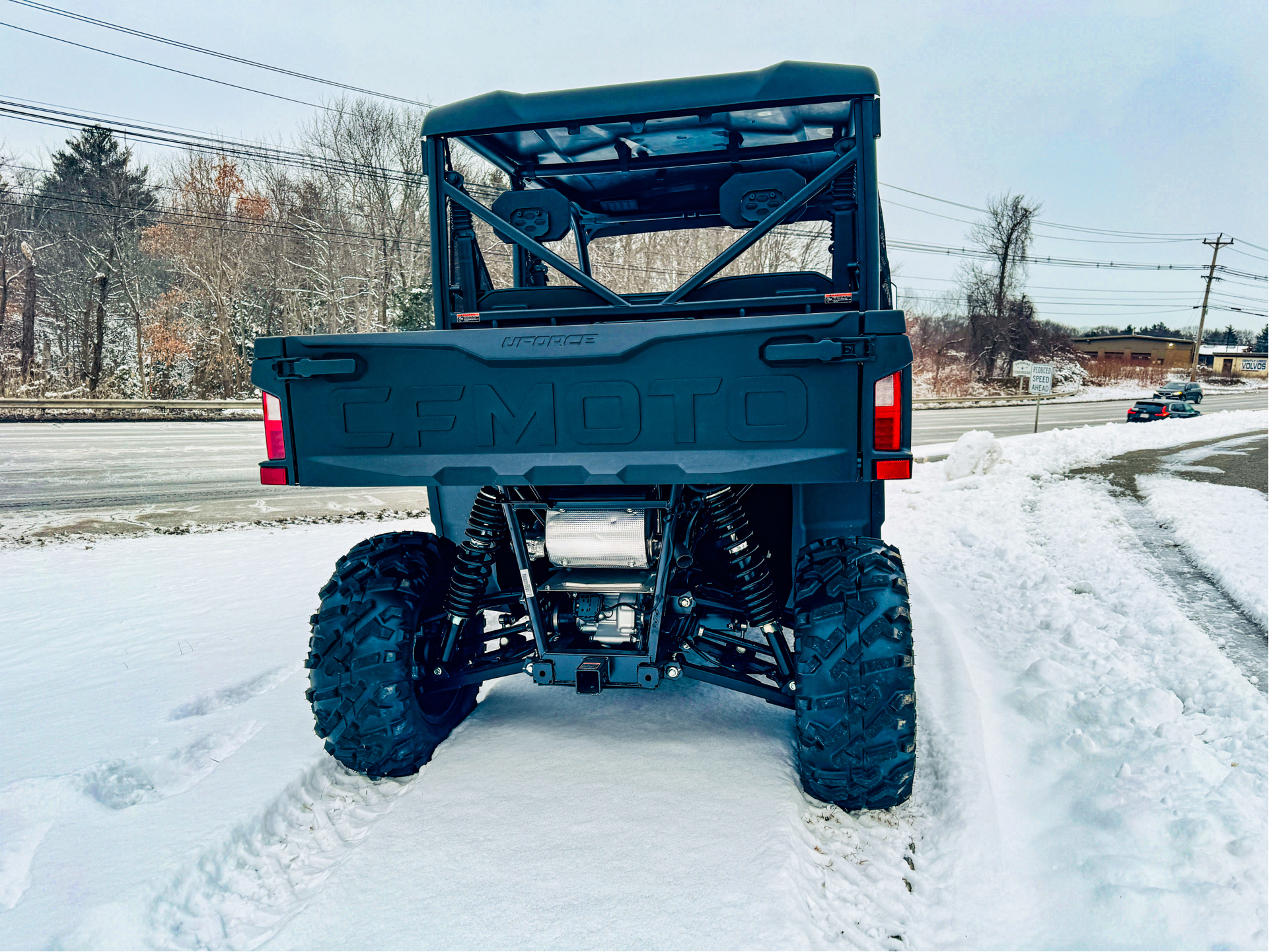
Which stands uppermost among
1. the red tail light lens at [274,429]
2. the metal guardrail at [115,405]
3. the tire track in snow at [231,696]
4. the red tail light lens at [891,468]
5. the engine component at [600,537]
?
the metal guardrail at [115,405]

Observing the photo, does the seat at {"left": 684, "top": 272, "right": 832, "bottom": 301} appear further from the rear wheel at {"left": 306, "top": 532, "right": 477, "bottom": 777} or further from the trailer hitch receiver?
the rear wheel at {"left": 306, "top": 532, "right": 477, "bottom": 777}

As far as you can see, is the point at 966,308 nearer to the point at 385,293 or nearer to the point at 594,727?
the point at 385,293

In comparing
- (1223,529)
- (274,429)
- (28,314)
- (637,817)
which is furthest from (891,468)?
(28,314)

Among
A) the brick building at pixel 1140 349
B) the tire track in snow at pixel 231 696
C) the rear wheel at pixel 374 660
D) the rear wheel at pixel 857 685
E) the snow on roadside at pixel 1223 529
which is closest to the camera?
the rear wheel at pixel 857 685

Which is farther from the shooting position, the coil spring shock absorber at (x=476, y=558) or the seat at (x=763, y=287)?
the seat at (x=763, y=287)

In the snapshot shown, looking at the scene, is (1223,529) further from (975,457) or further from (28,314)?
(28,314)

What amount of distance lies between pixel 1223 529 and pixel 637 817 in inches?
299

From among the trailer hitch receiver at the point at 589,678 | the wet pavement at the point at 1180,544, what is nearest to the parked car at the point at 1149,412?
the wet pavement at the point at 1180,544

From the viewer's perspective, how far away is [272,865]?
2.34 m

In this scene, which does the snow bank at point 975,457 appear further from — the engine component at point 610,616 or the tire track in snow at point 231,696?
the tire track in snow at point 231,696

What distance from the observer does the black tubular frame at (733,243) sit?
267cm

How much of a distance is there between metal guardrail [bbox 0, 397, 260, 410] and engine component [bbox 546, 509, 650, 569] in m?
21.6

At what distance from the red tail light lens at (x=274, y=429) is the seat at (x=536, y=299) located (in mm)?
990

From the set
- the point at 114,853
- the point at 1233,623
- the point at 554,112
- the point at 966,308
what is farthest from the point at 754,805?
the point at 966,308
